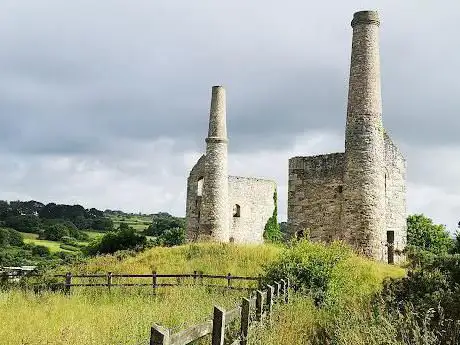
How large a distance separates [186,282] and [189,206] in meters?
16.6

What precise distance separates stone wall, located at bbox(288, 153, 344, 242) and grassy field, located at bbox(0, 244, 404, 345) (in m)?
3.06

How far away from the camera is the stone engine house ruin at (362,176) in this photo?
83.9 feet

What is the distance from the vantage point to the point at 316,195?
28.4m

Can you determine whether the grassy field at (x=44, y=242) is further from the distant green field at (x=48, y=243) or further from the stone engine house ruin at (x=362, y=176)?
the stone engine house ruin at (x=362, y=176)

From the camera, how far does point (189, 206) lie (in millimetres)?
37312

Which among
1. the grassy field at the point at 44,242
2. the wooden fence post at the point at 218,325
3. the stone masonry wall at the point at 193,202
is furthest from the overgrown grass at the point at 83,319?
the grassy field at the point at 44,242

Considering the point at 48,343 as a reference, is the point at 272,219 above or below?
above

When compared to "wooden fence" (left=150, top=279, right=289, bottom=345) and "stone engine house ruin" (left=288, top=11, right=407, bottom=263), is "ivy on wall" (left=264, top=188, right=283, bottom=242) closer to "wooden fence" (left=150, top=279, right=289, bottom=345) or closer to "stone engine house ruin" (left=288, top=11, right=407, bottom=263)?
"stone engine house ruin" (left=288, top=11, right=407, bottom=263)

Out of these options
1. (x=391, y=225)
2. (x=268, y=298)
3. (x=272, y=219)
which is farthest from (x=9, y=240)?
(x=268, y=298)

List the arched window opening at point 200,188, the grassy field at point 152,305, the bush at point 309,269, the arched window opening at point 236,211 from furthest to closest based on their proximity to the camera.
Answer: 1. the arched window opening at point 236,211
2. the arched window opening at point 200,188
3. the bush at point 309,269
4. the grassy field at point 152,305

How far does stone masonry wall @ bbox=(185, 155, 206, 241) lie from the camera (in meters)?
36.6

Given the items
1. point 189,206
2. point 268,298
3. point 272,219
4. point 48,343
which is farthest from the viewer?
point 272,219

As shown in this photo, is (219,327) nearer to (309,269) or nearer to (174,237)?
(309,269)

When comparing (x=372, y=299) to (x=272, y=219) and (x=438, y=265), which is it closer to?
(x=438, y=265)
